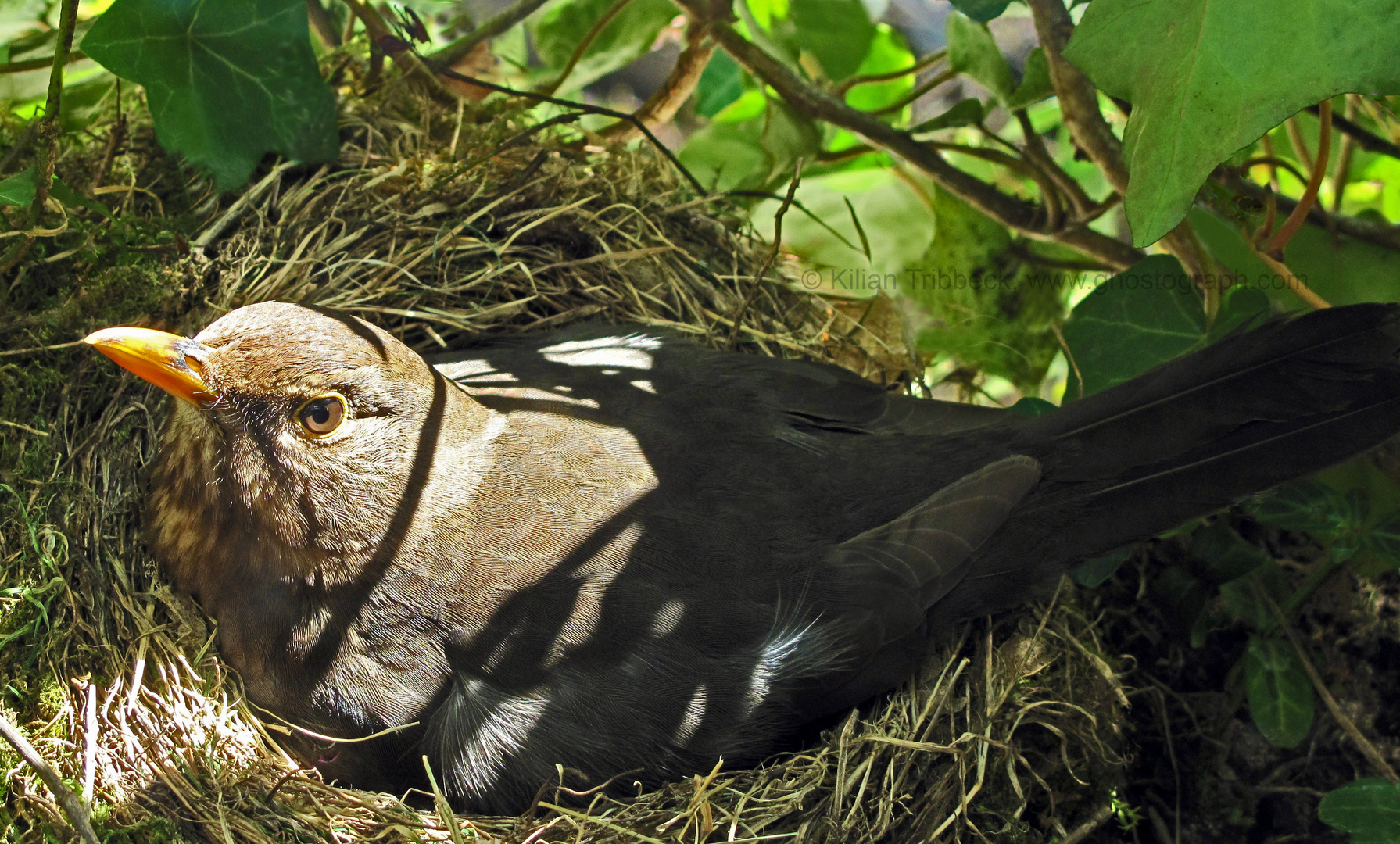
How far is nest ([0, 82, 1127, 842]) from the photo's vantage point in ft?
6.78

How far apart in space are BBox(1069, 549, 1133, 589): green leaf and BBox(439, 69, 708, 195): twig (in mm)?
1512

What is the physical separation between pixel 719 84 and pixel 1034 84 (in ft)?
3.31

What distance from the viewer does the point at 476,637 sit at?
7.09 feet

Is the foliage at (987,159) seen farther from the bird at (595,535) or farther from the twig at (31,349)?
the bird at (595,535)

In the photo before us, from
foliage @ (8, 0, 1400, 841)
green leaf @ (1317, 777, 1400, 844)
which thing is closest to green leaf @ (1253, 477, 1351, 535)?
foliage @ (8, 0, 1400, 841)

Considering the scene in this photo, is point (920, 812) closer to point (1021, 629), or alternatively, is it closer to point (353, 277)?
point (1021, 629)

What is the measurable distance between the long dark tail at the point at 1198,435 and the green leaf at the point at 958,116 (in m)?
0.90

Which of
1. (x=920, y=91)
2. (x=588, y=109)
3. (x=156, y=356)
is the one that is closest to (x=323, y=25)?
(x=588, y=109)

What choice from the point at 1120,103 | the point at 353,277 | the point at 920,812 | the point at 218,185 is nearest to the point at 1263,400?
the point at 1120,103

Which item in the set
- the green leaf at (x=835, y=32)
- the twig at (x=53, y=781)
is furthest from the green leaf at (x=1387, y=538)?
the twig at (x=53, y=781)

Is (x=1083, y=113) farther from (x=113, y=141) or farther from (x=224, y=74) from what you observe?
(x=113, y=141)

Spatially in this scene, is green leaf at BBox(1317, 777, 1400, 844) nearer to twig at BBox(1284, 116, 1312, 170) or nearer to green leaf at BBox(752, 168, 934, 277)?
twig at BBox(1284, 116, 1312, 170)

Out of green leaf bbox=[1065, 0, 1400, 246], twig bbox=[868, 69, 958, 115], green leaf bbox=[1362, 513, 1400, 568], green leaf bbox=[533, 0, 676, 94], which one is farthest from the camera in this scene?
green leaf bbox=[533, 0, 676, 94]

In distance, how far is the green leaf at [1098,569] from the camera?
2.29 m
